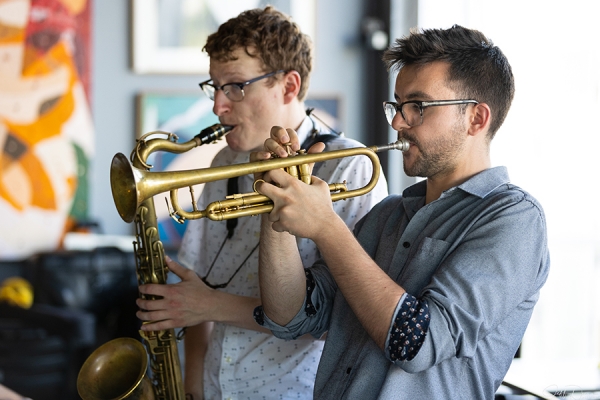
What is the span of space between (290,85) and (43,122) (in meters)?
3.01

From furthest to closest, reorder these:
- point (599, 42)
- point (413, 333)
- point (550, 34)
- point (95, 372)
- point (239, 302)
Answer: point (550, 34), point (599, 42), point (95, 372), point (239, 302), point (413, 333)

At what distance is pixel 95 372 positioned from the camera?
229 centimetres

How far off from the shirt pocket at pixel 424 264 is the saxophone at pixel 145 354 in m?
0.84

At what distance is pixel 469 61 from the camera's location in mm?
1761

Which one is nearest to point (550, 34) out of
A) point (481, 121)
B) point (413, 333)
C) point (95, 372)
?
point (481, 121)

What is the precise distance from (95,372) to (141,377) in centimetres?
21

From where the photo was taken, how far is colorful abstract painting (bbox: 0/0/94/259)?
15.4 feet

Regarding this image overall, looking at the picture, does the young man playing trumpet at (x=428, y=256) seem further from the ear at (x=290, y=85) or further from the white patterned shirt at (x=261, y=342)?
the ear at (x=290, y=85)

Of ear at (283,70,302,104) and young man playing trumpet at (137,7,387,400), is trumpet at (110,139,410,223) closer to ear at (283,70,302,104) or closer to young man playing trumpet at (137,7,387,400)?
young man playing trumpet at (137,7,387,400)

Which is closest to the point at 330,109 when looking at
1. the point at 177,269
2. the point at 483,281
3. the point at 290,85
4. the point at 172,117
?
the point at 172,117

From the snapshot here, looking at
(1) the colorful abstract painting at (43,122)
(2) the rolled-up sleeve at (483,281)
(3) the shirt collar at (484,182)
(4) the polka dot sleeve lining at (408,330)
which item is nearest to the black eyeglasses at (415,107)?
(3) the shirt collar at (484,182)

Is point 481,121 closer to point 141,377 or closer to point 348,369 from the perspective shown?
point 348,369

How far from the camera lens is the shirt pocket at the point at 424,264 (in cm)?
167

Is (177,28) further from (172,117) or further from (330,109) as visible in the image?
(330,109)
